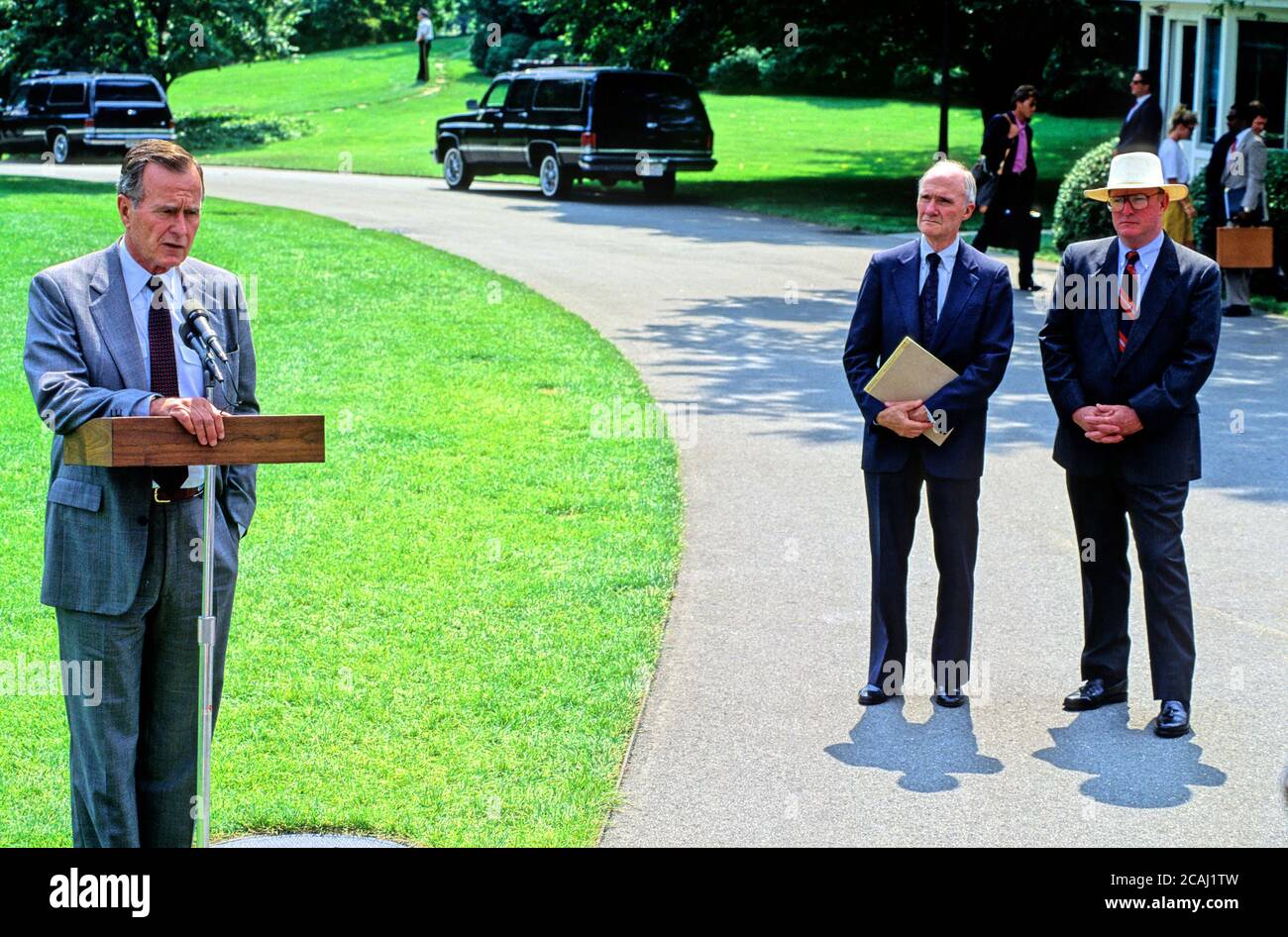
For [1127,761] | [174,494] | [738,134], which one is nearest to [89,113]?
[738,134]

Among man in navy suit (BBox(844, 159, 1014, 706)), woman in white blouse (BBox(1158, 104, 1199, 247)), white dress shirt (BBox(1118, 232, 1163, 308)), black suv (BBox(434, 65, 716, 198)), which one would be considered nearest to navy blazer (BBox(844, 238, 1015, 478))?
man in navy suit (BBox(844, 159, 1014, 706))

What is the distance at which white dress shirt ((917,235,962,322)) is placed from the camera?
6.86 m

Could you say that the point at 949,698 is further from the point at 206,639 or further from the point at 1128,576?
the point at 206,639

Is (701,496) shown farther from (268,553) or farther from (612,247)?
(612,247)

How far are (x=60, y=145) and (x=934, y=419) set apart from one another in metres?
35.9

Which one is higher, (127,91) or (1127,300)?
(127,91)

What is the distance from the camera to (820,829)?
5566mm

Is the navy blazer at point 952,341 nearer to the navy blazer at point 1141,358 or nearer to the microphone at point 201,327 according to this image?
the navy blazer at point 1141,358

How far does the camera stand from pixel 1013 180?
17.8 meters

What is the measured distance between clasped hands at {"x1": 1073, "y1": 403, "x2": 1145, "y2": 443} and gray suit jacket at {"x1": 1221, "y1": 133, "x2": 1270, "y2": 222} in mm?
12032

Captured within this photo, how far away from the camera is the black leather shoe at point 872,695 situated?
22.6ft

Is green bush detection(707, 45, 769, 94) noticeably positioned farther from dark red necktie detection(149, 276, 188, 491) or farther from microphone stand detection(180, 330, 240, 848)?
microphone stand detection(180, 330, 240, 848)
